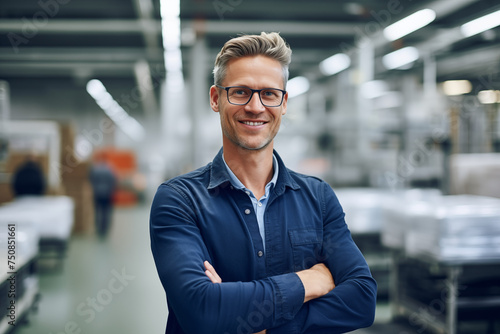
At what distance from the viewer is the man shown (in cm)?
122

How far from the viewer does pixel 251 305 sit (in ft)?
3.95

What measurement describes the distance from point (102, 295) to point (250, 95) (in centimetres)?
375

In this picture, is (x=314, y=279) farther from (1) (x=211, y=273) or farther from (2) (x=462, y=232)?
(2) (x=462, y=232)

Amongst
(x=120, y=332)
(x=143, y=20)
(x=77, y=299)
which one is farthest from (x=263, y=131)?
(x=143, y=20)

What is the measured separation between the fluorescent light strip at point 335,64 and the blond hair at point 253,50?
9.84m

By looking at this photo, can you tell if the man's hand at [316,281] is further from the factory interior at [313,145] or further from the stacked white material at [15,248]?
the stacked white material at [15,248]

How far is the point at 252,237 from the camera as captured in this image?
134cm

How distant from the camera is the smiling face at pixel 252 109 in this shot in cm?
130

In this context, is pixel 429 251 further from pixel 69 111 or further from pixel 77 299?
pixel 69 111

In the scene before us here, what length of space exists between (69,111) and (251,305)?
61.7 ft

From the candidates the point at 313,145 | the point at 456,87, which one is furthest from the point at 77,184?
the point at 456,87

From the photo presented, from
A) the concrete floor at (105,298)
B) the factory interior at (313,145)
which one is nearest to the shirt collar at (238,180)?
the factory interior at (313,145)

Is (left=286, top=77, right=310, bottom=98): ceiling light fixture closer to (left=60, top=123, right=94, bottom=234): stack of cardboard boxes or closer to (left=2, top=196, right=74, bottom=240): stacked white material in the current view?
(left=60, top=123, right=94, bottom=234): stack of cardboard boxes

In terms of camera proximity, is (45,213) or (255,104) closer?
(255,104)
